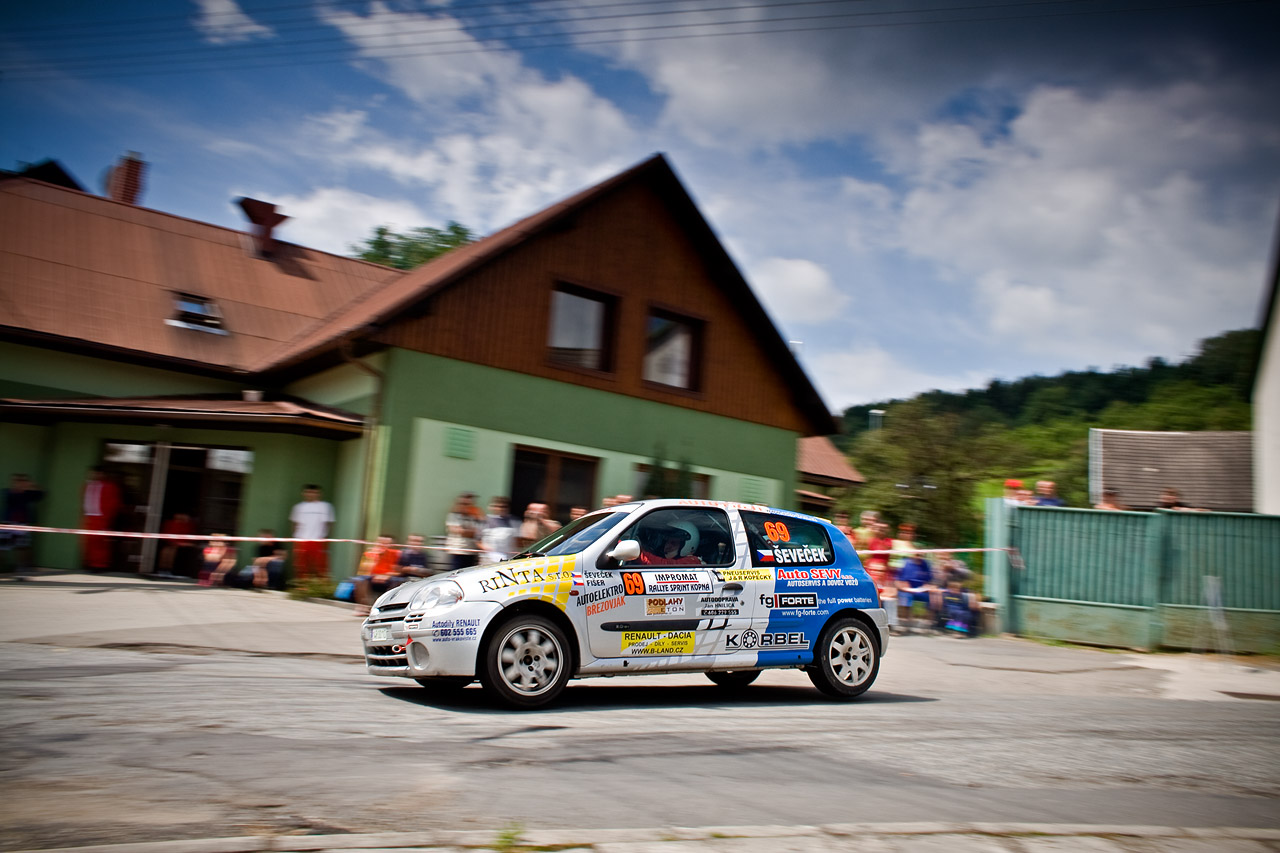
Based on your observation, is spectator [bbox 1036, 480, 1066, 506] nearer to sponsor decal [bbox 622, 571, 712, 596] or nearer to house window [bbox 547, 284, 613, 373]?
house window [bbox 547, 284, 613, 373]

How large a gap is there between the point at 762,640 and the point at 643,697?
1.13 metres

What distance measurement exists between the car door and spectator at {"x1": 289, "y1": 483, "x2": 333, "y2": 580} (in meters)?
9.62

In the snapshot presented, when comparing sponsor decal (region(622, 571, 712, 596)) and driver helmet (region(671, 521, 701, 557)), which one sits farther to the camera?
driver helmet (region(671, 521, 701, 557))

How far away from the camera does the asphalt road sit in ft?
15.3

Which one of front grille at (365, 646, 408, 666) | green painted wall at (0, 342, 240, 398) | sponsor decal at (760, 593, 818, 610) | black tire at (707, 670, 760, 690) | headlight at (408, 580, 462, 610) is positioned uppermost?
green painted wall at (0, 342, 240, 398)

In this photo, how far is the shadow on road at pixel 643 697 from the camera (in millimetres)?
7988

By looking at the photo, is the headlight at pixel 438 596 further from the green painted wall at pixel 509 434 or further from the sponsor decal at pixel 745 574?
the green painted wall at pixel 509 434

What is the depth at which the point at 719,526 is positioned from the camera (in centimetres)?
889

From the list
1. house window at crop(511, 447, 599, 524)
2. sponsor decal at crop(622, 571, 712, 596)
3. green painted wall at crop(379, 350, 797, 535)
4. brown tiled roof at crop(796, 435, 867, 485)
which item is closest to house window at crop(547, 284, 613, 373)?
green painted wall at crop(379, 350, 797, 535)

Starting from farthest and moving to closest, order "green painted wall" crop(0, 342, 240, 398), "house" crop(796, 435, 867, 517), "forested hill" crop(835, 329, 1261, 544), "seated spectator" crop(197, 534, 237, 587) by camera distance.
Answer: "forested hill" crop(835, 329, 1261, 544) → "house" crop(796, 435, 867, 517) → "green painted wall" crop(0, 342, 240, 398) → "seated spectator" crop(197, 534, 237, 587)

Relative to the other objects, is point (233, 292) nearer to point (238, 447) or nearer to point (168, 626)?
point (238, 447)

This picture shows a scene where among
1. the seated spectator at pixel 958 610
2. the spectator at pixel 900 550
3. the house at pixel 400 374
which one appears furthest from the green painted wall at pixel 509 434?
the seated spectator at pixel 958 610

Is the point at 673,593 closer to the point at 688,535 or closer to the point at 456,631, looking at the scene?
the point at 688,535

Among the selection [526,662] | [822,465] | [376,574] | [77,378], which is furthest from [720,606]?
[822,465]
